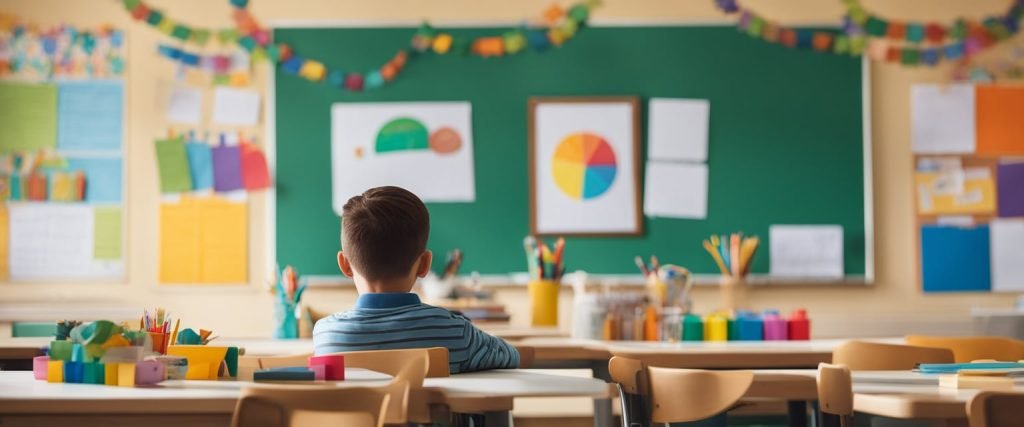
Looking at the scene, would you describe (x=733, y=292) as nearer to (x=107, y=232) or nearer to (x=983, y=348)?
(x=983, y=348)

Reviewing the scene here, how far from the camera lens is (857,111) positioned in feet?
18.3

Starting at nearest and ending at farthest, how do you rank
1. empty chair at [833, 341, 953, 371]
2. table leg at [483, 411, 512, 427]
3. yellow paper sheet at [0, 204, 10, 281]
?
table leg at [483, 411, 512, 427]
empty chair at [833, 341, 953, 371]
yellow paper sheet at [0, 204, 10, 281]

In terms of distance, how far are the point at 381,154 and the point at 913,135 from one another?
2354mm

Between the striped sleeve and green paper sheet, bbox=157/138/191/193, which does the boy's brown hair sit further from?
green paper sheet, bbox=157/138/191/193

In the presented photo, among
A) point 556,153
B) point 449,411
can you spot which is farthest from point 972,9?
point 449,411

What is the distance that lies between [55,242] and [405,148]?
5.13ft

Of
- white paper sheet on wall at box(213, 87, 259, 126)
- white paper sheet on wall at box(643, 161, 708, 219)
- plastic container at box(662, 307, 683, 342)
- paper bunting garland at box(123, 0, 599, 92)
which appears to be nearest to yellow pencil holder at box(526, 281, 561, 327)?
plastic container at box(662, 307, 683, 342)

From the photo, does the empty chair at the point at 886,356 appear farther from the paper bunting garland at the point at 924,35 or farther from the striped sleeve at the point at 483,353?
the paper bunting garland at the point at 924,35

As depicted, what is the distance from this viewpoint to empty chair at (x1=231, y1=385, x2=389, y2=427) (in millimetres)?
1718

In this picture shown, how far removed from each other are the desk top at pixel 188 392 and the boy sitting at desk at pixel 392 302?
0.23 meters

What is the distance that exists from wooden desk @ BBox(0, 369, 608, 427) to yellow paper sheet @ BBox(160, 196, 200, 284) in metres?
3.52

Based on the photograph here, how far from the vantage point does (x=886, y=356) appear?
2838 millimetres

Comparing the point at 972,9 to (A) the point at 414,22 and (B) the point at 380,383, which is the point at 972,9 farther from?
(B) the point at 380,383

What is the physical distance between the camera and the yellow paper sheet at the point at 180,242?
5461 mm
